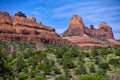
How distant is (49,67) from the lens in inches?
2249

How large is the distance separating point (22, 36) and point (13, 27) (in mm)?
12936

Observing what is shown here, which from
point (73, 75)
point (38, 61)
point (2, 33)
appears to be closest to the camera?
point (73, 75)

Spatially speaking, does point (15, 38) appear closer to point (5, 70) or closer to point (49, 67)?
point (49, 67)

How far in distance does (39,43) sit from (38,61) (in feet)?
387

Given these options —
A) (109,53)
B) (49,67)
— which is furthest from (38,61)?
(109,53)

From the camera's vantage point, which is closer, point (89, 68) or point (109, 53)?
point (89, 68)

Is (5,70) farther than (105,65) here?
No

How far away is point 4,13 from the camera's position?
646 ft

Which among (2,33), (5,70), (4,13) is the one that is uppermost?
(4,13)

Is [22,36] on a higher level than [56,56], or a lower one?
higher

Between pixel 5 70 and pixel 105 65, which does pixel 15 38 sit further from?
pixel 5 70

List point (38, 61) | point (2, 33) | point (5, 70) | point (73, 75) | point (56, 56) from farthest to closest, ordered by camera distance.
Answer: point (2, 33) < point (56, 56) < point (38, 61) < point (73, 75) < point (5, 70)

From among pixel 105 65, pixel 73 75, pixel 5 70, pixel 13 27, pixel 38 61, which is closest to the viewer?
pixel 5 70

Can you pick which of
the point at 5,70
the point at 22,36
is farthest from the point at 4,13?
the point at 5,70
